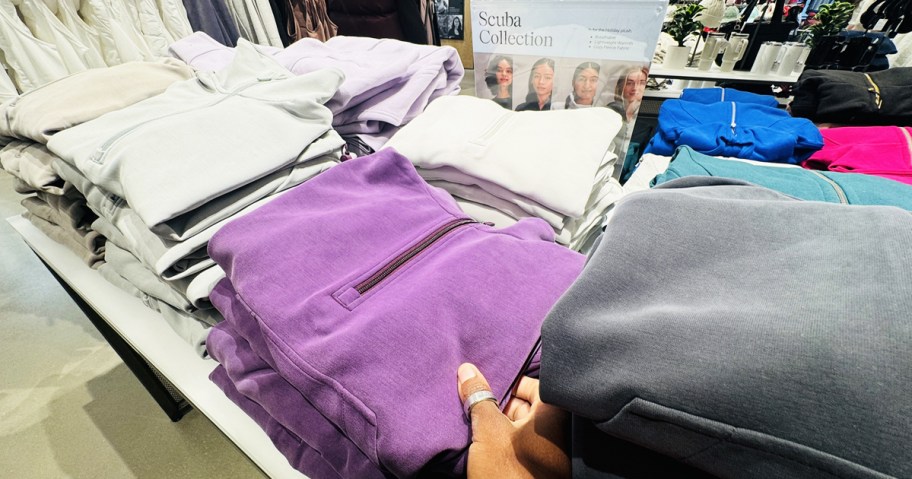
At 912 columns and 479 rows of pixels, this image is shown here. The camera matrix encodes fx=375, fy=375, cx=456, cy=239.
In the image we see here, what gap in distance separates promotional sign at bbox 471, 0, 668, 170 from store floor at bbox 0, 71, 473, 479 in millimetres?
1174

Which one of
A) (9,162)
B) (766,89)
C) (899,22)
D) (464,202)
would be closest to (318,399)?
(464,202)

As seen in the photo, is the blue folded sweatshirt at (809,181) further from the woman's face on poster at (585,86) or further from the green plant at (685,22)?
the green plant at (685,22)

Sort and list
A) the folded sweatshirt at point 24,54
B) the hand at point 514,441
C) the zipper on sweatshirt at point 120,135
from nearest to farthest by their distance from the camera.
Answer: the hand at point 514,441
the zipper on sweatshirt at point 120,135
the folded sweatshirt at point 24,54

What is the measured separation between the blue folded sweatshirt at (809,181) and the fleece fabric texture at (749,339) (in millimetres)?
428

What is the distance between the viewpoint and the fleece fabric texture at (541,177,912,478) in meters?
0.21

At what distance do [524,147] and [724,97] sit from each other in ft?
2.92

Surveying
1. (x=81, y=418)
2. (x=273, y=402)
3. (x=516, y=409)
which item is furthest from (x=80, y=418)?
(x=516, y=409)

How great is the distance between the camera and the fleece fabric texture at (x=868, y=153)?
2.55 ft

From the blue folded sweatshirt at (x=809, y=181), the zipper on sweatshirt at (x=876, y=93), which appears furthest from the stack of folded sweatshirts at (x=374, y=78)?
the zipper on sweatshirt at (x=876, y=93)

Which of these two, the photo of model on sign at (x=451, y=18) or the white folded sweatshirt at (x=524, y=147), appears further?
the photo of model on sign at (x=451, y=18)

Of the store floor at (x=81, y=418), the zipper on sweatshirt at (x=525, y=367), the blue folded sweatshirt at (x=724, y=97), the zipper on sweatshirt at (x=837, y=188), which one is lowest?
the store floor at (x=81, y=418)

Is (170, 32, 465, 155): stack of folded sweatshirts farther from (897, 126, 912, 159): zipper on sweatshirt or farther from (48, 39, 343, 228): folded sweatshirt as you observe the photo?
(897, 126, 912, 159): zipper on sweatshirt

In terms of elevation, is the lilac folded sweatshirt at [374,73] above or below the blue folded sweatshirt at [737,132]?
above

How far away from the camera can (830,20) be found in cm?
108
